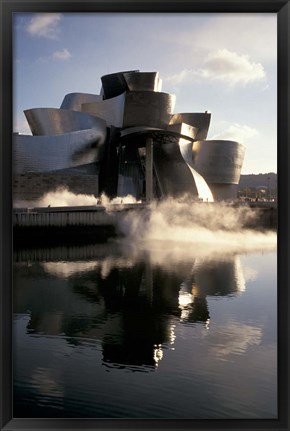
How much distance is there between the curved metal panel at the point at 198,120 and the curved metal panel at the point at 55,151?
6.18 metres

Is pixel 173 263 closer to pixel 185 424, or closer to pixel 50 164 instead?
pixel 185 424

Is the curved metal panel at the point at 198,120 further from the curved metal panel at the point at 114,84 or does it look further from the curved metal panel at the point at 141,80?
the curved metal panel at the point at 114,84

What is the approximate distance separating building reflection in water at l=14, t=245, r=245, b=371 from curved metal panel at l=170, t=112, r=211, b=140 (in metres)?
13.0

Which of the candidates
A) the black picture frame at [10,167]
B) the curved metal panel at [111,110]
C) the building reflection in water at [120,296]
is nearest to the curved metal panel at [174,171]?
the curved metal panel at [111,110]

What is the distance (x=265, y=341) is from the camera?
14.1ft

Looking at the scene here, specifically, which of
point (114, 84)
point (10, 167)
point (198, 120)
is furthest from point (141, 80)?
point (10, 167)

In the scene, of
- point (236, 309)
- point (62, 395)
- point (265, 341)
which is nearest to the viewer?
point (62, 395)

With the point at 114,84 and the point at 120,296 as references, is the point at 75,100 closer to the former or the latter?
the point at 114,84

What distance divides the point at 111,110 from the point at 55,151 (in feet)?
13.7

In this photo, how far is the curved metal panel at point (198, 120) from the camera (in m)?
21.2

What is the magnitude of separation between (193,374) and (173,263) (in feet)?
16.5

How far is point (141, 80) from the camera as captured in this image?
18.1 meters

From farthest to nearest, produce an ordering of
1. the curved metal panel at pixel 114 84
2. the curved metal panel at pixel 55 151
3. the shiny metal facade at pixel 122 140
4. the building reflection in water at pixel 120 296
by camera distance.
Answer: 1. the curved metal panel at pixel 114 84
2. the shiny metal facade at pixel 122 140
3. the curved metal panel at pixel 55 151
4. the building reflection in water at pixel 120 296

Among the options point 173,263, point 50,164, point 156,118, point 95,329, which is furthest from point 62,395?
point 156,118
